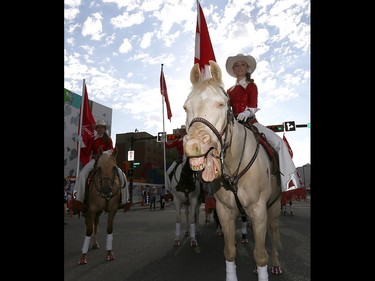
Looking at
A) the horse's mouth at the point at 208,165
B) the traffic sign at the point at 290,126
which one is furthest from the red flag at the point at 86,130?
the traffic sign at the point at 290,126

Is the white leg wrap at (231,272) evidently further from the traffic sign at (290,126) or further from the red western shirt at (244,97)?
the traffic sign at (290,126)

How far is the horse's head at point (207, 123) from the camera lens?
2322 mm

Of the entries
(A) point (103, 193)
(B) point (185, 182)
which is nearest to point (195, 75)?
(A) point (103, 193)

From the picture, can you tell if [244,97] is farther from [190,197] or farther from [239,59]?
[190,197]

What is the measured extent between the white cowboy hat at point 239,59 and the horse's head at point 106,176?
3.33 meters

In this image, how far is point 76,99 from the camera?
1581 inches

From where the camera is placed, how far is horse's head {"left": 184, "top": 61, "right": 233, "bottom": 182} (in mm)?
2322

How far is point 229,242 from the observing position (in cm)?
343

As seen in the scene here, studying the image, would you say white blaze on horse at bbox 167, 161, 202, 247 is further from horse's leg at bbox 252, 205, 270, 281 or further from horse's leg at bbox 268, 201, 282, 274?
horse's leg at bbox 252, 205, 270, 281

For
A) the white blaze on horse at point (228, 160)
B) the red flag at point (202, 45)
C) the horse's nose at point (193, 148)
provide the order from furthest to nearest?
1. the red flag at point (202, 45)
2. the white blaze on horse at point (228, 160)
3. the horse's nose at point (193, 148)

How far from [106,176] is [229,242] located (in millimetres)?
3427
